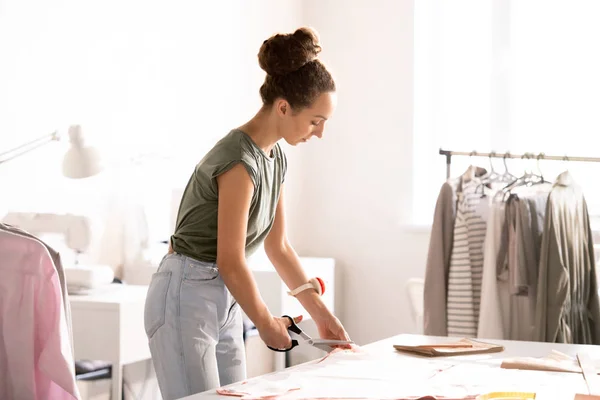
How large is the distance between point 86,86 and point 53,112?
0.19m

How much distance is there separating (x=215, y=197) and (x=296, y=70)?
308mm

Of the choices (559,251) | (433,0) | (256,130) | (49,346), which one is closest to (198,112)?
(433,0)

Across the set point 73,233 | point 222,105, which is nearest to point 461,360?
point 73,233

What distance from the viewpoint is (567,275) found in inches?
108

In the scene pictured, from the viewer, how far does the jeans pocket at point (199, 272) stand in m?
1.72

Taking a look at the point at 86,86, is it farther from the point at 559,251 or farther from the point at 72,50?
the point at 559,251

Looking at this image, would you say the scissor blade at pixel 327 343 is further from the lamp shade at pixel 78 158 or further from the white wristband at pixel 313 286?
the lamp shade at pixel 78 158

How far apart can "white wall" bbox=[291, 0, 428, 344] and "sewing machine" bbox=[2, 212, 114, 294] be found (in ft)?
6.46

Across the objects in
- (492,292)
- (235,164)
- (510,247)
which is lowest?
(492,292)

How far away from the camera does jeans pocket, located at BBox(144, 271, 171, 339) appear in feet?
5.61

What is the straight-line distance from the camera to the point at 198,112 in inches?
151

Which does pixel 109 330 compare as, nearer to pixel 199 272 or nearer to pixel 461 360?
pixel 199 272

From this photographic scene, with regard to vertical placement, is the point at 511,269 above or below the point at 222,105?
below

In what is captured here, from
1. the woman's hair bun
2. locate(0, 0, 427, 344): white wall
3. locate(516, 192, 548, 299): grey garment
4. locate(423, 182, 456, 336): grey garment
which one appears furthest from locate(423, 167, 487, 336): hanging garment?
the woman's hair bun
